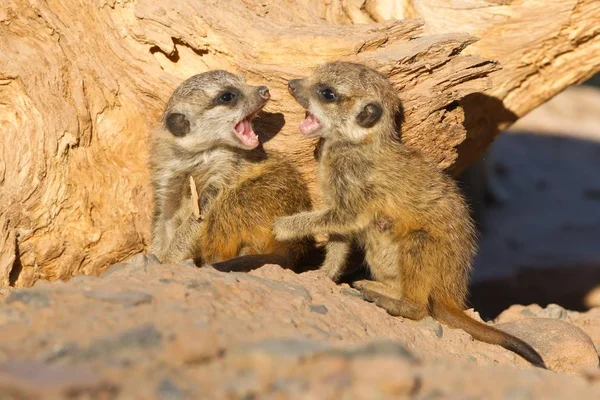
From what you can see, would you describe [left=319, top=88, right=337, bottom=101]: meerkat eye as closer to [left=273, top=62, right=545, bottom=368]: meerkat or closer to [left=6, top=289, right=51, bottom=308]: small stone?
[left=273, top=62, right=545, bottom=368]: meerkat

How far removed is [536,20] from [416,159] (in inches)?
54.4

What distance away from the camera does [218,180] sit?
5.09m

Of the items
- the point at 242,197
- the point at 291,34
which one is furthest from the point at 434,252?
the point at 291,34

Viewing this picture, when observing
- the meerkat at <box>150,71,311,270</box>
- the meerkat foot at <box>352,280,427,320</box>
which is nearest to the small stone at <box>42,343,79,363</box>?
the meerkat at <box>150,71,311,270</box>

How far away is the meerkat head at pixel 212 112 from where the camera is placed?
4.95 m

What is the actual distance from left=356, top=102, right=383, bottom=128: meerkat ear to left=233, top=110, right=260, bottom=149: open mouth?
0.62 meters

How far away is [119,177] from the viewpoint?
213 inches

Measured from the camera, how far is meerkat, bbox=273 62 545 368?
464cm

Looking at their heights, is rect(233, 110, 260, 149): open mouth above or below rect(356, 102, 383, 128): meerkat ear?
below

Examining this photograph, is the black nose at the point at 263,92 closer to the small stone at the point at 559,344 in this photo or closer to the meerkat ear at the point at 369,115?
the meerkat ear at the point at 369,115

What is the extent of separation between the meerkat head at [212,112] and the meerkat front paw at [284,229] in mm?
486

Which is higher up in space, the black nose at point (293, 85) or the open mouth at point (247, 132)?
the black nose at point (293, 85)

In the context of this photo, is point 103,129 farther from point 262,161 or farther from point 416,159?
point 416,159

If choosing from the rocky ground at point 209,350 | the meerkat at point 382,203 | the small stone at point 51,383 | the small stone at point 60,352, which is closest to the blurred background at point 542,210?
the meerkat at point 382,203
